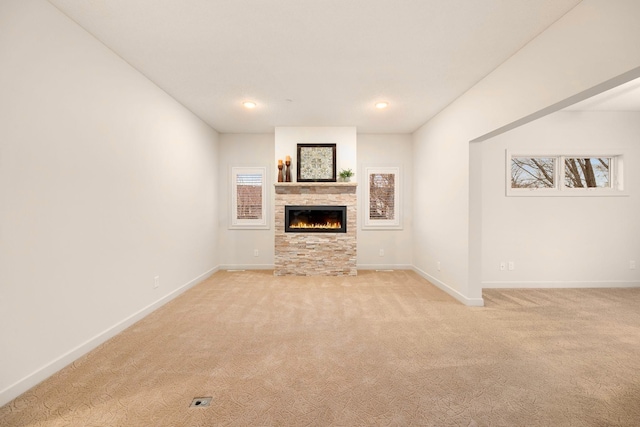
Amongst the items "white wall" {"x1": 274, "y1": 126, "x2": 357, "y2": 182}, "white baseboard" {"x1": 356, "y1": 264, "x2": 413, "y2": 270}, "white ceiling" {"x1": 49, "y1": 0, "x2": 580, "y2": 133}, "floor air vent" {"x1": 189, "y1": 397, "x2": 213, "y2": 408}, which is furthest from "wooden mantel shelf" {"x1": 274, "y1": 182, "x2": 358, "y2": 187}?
"floor air vent" {"x1": 189, "y1": 397, "x2": 213, "y2": 408}

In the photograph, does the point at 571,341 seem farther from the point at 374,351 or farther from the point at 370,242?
the point at 370,242

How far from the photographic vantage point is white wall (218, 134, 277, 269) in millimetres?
6180

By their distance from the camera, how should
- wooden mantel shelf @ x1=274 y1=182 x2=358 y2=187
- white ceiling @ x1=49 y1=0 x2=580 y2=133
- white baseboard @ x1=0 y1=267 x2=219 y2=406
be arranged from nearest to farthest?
1. white baseboard @ x1=0 y1=267 x2=219 y2=406
2. white ceiling @ x1=49 y1=0 x2=580 y2=133
3. wooden mantel shelf @ x1=274 y1=182 x2=358 y2=187

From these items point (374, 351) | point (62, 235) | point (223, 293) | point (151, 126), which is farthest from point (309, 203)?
point (62, 235)

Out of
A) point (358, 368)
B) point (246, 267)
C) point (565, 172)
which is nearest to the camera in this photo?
point (358, 368)

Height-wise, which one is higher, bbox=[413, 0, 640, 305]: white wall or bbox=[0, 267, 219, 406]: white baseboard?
bbox=[413, 0, 640, 305]: white wall

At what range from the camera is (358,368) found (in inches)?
91.6

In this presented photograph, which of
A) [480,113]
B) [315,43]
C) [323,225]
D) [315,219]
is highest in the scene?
[315,43]

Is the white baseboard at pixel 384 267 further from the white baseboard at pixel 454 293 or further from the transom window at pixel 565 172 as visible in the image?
the transom window at pixel 565 172

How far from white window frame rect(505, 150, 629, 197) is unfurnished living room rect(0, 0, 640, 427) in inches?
1.3

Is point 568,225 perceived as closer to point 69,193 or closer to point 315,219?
point 315,219

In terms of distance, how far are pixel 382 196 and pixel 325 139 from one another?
174 centimetres

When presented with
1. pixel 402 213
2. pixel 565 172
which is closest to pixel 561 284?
pixel 565 172

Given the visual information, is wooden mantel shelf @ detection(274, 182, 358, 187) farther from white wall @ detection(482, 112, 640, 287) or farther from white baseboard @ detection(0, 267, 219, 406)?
white baseboard @ detection(0, 267, 219, 406)
